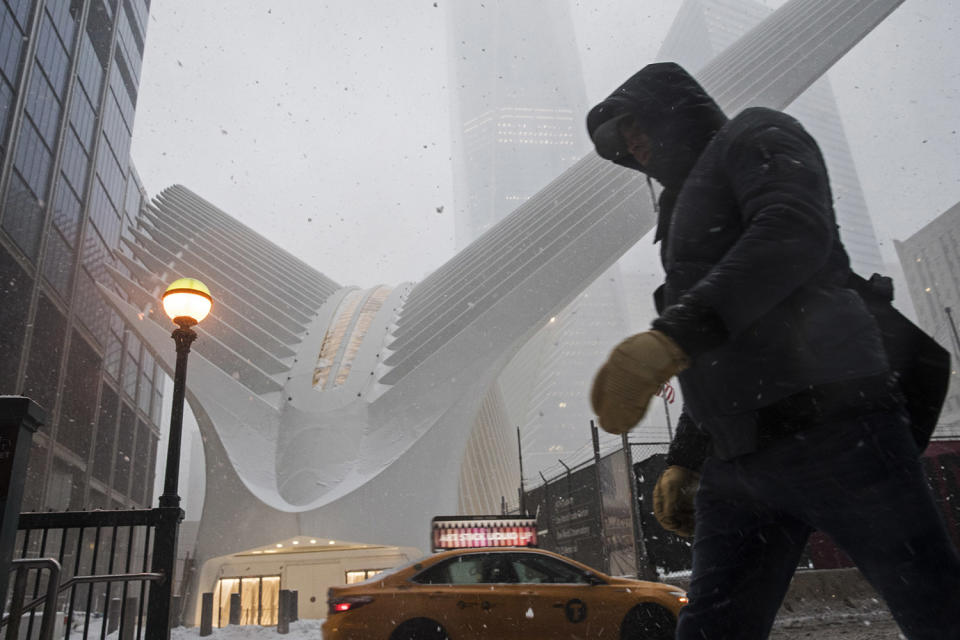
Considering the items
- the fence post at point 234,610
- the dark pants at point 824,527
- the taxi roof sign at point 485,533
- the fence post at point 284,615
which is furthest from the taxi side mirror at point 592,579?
the fence post at point 234,610

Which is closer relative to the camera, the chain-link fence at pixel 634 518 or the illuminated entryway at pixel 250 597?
the chain-link fence at pixel 634 518

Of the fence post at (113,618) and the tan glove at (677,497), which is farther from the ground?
the tan glove at (677,497)

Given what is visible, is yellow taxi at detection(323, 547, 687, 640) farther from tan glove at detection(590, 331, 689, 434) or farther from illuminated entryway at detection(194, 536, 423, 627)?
illuminated entryway at detection(194, 536, 423, 627)

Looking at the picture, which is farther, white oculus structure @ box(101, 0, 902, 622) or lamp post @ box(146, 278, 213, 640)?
white oculus structure @ box(101, 0, 902, 622)

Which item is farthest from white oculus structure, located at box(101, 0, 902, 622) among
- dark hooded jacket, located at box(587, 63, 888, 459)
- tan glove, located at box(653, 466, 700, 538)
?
dark hooded jacket, located at box(587, 63, 888, 459)

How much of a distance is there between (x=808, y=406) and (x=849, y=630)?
7693 millimetres

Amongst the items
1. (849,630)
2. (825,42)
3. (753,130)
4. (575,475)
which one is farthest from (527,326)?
(753,130)

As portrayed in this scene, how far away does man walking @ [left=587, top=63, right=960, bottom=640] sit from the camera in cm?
115

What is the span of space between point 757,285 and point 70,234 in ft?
137

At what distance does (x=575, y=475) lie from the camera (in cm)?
1445

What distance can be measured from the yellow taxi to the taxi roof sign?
23.0 feet

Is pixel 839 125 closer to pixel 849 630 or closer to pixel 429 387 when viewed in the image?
pixel 429 387

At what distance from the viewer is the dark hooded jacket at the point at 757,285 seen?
1218 millimetres

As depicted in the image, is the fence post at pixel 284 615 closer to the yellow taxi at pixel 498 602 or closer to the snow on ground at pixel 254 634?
the snow on ground at pixel 254 634
